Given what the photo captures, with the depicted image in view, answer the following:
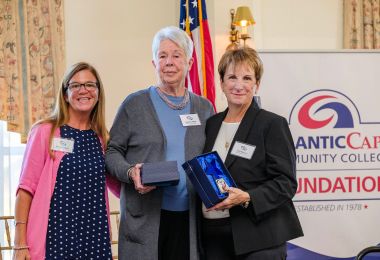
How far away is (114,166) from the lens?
1956 mm

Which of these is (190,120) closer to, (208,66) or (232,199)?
(232,199)

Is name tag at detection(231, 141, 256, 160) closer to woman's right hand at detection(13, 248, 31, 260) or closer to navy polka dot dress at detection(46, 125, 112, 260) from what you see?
navy polka dot dress at detection(46, 125, 112, 260)

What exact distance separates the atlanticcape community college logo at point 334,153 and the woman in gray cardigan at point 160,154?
0.87 meters

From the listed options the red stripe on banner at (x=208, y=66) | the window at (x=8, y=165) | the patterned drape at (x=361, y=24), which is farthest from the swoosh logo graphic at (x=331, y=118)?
the patterned drape at (x=361, y=24)

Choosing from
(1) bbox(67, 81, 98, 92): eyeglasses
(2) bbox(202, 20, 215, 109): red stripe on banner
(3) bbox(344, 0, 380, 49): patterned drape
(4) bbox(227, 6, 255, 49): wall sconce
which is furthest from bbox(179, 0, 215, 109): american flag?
(1) bbox(67, 81, 98, 92): eyeglasses

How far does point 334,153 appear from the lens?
8.86ft

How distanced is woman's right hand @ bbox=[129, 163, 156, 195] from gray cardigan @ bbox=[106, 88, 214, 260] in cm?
5

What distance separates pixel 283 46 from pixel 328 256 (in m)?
3.15

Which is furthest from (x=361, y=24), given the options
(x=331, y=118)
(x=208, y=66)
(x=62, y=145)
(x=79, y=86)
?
(x=62, y=145)

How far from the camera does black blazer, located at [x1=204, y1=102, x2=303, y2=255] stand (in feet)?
5.83

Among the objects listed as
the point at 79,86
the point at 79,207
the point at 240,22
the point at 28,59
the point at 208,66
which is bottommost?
the point at 79,207

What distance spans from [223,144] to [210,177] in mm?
217

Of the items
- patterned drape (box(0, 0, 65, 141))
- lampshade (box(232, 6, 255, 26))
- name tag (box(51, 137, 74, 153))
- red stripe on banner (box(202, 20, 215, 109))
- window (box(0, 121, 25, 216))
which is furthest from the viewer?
lampshade (box(232, 6, 255, 26))

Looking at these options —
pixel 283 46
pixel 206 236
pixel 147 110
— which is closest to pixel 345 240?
pixel 206 236
